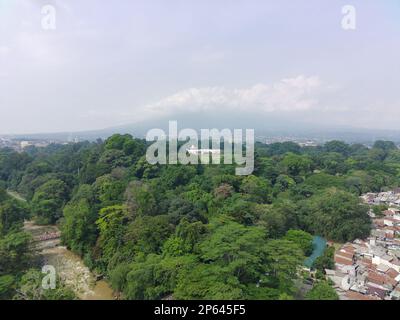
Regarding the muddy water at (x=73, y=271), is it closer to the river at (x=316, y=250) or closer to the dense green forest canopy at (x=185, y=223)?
the dense green forest canopy at (x=185, y=223)

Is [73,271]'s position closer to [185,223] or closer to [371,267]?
[185,223]

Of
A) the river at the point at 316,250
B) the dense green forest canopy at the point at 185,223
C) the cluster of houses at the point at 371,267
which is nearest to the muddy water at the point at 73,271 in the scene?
the dense green forest canopy at the point at 185,223

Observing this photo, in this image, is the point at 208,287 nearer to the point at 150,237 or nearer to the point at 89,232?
the point at 150,237

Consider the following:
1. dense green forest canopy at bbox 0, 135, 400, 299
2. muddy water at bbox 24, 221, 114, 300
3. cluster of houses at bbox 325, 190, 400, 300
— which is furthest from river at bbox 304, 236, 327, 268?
muddy water at bbox 24, 221, 114, 300

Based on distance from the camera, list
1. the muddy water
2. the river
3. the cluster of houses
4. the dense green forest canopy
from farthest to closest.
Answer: the river → the muddy water → the cluster of houses → the dense green forest canopy

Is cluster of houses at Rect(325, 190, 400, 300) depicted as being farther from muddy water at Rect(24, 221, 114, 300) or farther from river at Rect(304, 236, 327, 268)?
muddy water at Rect(24, 221, 114, 300)

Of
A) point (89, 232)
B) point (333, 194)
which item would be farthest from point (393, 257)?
point (89, 232)
